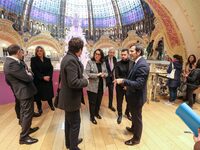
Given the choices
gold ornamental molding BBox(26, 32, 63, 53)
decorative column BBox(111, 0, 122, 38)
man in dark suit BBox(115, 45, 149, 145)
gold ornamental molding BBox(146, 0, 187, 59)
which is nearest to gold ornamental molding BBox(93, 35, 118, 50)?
decorative column BBox(111, 0, 122, 38)

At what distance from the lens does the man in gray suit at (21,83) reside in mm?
2322

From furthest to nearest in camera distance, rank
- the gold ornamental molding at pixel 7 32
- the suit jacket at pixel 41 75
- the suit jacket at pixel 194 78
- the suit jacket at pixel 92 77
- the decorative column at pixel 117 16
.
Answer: the decorative column at pixel 117 16 < the gold ornamental molding at pixel 7 32 < the suit jacket at pixel 194 78 < the suit jacket at pixel 41 75 < the suit jacket at pixel 92 77

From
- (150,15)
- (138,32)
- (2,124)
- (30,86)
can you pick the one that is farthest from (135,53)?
(138,32)

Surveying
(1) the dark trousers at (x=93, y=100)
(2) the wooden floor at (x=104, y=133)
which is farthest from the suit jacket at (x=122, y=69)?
(2) the wooden floor at (x=104, y=133)

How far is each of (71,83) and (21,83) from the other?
3.03 ft

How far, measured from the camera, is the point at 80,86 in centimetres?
202

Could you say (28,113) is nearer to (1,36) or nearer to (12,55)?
(12,55)

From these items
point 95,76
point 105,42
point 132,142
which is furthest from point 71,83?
point 105,42

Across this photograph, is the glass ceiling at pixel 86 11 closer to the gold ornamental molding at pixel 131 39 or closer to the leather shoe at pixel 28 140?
the gold ornamental molding at pixel 131 39

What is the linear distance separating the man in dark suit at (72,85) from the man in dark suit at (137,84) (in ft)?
2.21

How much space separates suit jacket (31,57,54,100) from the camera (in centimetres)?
353

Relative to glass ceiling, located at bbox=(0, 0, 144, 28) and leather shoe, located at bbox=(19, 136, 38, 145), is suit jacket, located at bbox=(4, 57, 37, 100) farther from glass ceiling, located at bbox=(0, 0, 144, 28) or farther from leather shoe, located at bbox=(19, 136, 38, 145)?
glass ceiling, located at bbox=(0, 0, 144, 28)

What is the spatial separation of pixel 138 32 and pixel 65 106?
1159cm

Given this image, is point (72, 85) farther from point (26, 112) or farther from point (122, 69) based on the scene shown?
point (122, 69)
